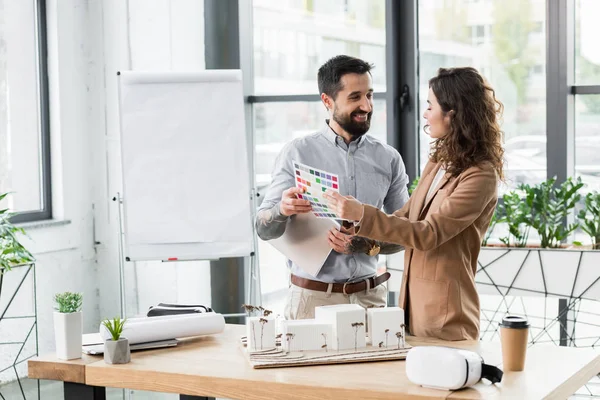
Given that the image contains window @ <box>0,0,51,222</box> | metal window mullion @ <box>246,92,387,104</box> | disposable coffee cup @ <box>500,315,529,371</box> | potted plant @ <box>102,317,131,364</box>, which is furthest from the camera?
metal window mullion @ <box>246,92,387,104</box>

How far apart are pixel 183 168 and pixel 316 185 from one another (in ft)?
5.92

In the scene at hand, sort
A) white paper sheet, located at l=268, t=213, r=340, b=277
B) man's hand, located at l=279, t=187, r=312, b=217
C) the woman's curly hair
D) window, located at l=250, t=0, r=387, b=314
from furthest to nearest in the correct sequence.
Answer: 1. window, located at l=250, t=0, r=387, b=314
2. white paper sheet, located at l=268, t=213, r=340, b=277
3. man's hand, located at l=279, t=187, r=312, b=217
4. the woman's curly hair

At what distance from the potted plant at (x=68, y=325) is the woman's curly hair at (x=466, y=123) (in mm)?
1162

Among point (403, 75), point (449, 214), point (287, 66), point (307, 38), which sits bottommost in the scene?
point (449, 214)

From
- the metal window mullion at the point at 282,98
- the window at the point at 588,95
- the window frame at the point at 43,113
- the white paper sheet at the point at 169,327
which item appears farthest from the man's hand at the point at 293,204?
the window frame at the point at 43,113

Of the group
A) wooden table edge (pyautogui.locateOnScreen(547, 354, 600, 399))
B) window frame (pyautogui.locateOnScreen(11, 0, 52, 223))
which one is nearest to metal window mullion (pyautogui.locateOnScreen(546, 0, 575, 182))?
wooden table edge (pyautogui.locateOnScreen(547, 354, 600, 399))

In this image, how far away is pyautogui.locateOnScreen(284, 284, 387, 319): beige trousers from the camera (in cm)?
295

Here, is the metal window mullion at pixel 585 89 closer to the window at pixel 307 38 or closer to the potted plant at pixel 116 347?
the window at pixel 307 38

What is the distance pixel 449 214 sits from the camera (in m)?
2.45

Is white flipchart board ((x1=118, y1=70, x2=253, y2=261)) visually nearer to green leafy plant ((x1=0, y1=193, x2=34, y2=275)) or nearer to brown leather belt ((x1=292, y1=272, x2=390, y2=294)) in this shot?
green leafy plant ((x1=0, y1=193, x2=34, y2=275))

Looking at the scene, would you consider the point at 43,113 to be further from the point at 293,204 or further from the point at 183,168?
the point at 293,204

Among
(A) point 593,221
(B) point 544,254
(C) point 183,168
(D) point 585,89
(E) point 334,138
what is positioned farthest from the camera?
(D) point 585,89

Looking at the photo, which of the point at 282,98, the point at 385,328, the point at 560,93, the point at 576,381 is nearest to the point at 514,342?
the point at 576,381

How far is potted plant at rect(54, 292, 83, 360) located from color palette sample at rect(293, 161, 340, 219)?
2.45 ft
